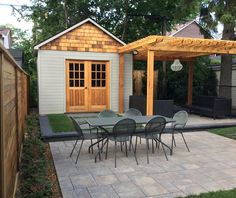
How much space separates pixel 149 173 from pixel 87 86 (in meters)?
7.10

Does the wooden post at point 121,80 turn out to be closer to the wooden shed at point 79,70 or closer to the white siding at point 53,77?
the wooden shed at point 79,70

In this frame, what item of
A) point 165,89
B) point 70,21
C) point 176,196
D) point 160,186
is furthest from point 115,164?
point 70,21

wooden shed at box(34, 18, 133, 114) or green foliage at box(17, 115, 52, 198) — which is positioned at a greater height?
wooden shed at box(34, 18, 133, 114)

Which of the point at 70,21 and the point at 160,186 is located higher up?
the point at 70,21

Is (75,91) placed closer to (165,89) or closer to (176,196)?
(165,89)

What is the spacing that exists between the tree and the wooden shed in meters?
3.95

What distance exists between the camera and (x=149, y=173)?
452cm

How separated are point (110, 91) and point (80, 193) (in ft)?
26.1

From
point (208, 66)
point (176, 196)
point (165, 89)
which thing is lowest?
point (176, 196)

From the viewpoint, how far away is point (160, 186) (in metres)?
3.96

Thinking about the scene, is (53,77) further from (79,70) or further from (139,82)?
(139,82)


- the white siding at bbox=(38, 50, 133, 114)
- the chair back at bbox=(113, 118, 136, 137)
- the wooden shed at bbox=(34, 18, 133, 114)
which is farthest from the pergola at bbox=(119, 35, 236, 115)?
the chair back at bbox=(113, 118, 136, 137)

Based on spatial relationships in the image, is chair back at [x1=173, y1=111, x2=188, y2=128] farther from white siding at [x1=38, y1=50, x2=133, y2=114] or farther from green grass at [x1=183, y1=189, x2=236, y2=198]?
white siding at [x1=38, y1=50, x2=133, y2=114]

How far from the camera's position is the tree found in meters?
11.1
